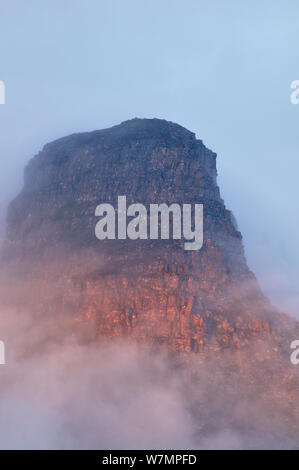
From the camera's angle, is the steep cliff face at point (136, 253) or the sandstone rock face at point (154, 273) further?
the steep cliff face at point (136, 253)

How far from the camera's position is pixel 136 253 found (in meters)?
134

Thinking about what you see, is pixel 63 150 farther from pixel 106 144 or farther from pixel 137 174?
pixel 137 174

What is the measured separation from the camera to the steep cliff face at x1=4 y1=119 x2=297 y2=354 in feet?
406

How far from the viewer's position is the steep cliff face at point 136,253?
124 metres

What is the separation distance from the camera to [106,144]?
511 feet

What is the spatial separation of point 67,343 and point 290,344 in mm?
41187

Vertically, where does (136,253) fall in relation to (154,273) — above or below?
above

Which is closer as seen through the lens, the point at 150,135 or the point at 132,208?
the point at 132,208

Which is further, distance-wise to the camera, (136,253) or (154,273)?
(136,253)

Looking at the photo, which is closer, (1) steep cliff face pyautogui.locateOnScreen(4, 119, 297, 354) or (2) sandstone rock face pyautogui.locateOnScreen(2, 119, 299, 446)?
(2) sandstone rock face pyautogui.locateOnScreen(2, 119, 299, 446)
